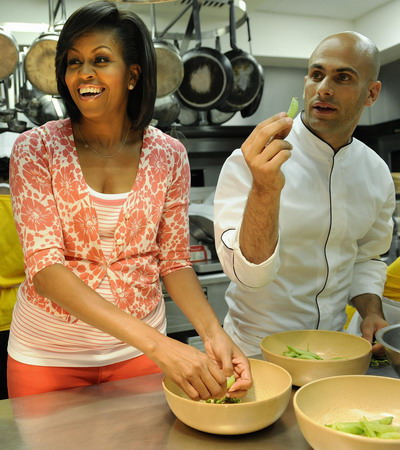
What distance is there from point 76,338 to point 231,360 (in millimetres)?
424

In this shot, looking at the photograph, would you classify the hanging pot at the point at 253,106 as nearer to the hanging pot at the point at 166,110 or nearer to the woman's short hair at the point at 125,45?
the hanging pot at the point at 166,110

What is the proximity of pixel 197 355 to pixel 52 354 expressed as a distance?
47cm

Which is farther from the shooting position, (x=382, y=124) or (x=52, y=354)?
(x=382, y=124)

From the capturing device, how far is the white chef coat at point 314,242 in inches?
60.1

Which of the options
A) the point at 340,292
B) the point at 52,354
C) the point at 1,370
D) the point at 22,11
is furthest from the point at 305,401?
the point at 22,11

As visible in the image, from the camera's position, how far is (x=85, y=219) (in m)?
1.27

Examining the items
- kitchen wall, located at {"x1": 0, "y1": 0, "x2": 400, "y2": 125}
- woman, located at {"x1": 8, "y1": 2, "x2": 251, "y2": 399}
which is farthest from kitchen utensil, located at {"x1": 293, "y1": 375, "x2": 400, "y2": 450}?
kitchen wall, located at {"x1": 0, "y1": 0, "x2": 400, "y2": 125}

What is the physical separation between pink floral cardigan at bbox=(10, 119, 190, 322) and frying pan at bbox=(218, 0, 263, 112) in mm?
1904

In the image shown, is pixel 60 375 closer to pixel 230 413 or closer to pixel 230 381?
pixel 230 381

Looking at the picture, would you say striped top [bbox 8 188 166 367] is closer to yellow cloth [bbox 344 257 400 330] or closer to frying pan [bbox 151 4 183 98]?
yellow cloth [bbox 344 257 400 330]

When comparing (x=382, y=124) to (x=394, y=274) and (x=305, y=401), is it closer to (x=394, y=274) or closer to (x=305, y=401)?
(x=394, y=274)

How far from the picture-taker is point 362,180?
5.43 feet

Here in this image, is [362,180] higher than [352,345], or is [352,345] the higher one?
[362,180]

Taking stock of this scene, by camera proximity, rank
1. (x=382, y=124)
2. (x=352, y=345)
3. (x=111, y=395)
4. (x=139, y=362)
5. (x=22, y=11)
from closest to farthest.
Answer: (x=111, y=395)
(x=352, y=345)
(x=139, y=362)
(x=22, y=11)
(x=382, y=124)
